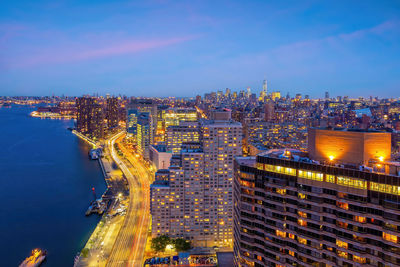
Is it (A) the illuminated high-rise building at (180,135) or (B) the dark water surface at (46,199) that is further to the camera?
(A) the illuminated high-rise building at (180,135)

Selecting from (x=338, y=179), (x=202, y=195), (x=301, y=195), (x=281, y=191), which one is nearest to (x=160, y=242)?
(x=202, y=195)

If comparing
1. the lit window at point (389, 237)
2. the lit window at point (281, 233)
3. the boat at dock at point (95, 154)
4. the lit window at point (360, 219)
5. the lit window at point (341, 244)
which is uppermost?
the lit window at point (360, 219)

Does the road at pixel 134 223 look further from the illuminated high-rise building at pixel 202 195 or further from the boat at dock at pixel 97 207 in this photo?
the boat at dock at pixel 97 207

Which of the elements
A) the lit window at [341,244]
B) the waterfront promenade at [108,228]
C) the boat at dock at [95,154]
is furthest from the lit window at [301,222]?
the boat at dock at [95,154]

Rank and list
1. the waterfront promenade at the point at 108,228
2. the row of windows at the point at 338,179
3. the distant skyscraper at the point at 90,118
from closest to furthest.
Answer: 1. the row of windows at the point at 338,179
2. the waterfront promenade at the point at 108,228
3. the distant skyscraper at the point at 90,118

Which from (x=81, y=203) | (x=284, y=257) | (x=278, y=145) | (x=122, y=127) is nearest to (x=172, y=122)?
(x=278, y=145)

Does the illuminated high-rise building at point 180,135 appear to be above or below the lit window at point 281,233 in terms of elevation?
above

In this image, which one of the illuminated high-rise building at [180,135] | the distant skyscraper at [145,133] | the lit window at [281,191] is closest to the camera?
the lit window at [281,191]

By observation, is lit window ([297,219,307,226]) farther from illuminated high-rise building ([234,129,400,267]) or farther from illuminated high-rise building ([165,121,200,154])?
illuminated high-rise building ([165,121,200,154])
